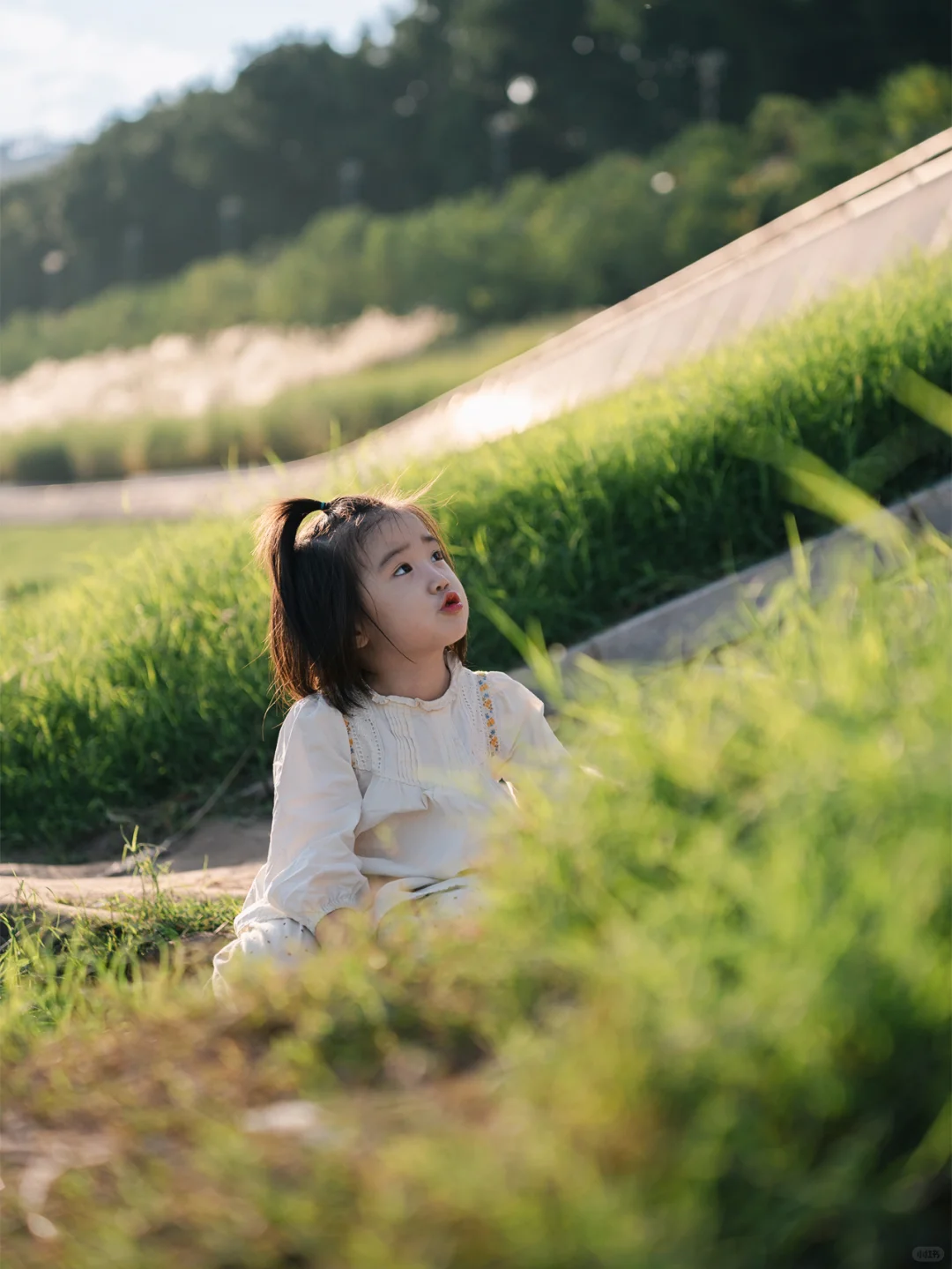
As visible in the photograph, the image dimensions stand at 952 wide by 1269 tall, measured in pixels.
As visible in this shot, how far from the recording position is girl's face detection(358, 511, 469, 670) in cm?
262

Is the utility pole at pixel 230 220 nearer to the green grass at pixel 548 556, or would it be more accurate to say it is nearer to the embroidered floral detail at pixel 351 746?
the green grass at pixel 548 556

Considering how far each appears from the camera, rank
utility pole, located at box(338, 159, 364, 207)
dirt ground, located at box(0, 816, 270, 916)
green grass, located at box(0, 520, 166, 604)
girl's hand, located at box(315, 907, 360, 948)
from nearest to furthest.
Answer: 1. girl's hand, located at box(315, 907, 360, 948)
2. dirt ground, located at box(0, 816, 270, 916)
3. green grass, located at box(0, 520, 166, 604)
4. utility pole, located at box(338, 159, 364, 207)

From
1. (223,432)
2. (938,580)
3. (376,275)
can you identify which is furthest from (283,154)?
(938,580)

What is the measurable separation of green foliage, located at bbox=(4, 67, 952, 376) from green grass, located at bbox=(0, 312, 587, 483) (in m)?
3.54

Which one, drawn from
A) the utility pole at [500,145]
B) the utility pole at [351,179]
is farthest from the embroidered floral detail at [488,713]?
the utility pole at [351,179]

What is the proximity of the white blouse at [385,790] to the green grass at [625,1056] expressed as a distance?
2.93 feet

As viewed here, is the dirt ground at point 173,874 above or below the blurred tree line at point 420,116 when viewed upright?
below

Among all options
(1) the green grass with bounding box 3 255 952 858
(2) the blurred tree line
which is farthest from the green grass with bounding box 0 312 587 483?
(1) the green grass with bounding box 3 255 952 858

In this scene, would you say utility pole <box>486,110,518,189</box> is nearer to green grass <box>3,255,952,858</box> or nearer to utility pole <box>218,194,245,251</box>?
utility pole <box>218,194,245,251</box>

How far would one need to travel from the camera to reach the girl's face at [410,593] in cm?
262

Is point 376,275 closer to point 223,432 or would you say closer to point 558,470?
point 223,432

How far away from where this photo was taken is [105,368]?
1140 inches

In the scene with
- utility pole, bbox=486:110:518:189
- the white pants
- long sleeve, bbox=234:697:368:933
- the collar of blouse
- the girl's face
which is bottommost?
the white pants

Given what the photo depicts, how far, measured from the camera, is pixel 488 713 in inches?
111
